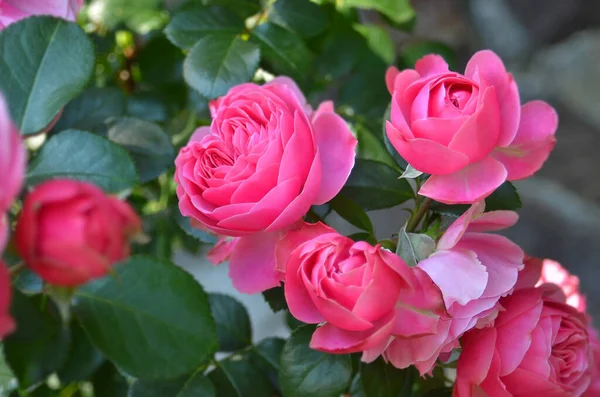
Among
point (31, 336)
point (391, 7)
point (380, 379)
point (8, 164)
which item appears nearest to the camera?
point (8, 164)

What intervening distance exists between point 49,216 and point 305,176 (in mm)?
193

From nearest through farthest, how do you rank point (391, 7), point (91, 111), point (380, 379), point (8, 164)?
point (8, 164) → point (380, 379) → point (91, 111) → point (391, 7)

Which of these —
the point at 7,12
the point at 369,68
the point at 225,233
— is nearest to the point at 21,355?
the point at 225,233

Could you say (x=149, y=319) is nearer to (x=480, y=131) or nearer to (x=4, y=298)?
(x=4, y=298)

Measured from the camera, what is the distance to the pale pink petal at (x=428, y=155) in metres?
0.38

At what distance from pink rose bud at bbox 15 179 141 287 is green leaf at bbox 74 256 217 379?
0.34ft

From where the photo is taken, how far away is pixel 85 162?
41 cm

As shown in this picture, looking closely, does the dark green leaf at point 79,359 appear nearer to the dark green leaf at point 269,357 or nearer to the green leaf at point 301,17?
the dark green leaf at point 269,357

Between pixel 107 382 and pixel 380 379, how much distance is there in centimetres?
24

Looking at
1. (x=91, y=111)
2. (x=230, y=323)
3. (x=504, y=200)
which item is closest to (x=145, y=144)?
(x=91, y=111)


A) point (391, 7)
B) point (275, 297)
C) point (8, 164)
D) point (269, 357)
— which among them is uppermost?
point (8, 164)

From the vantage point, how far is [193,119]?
0.63m

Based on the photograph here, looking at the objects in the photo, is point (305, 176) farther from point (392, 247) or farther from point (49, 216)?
point (49, 216)

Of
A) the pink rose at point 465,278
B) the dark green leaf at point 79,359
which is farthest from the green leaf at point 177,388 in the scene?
the pink rose at point 465,278
